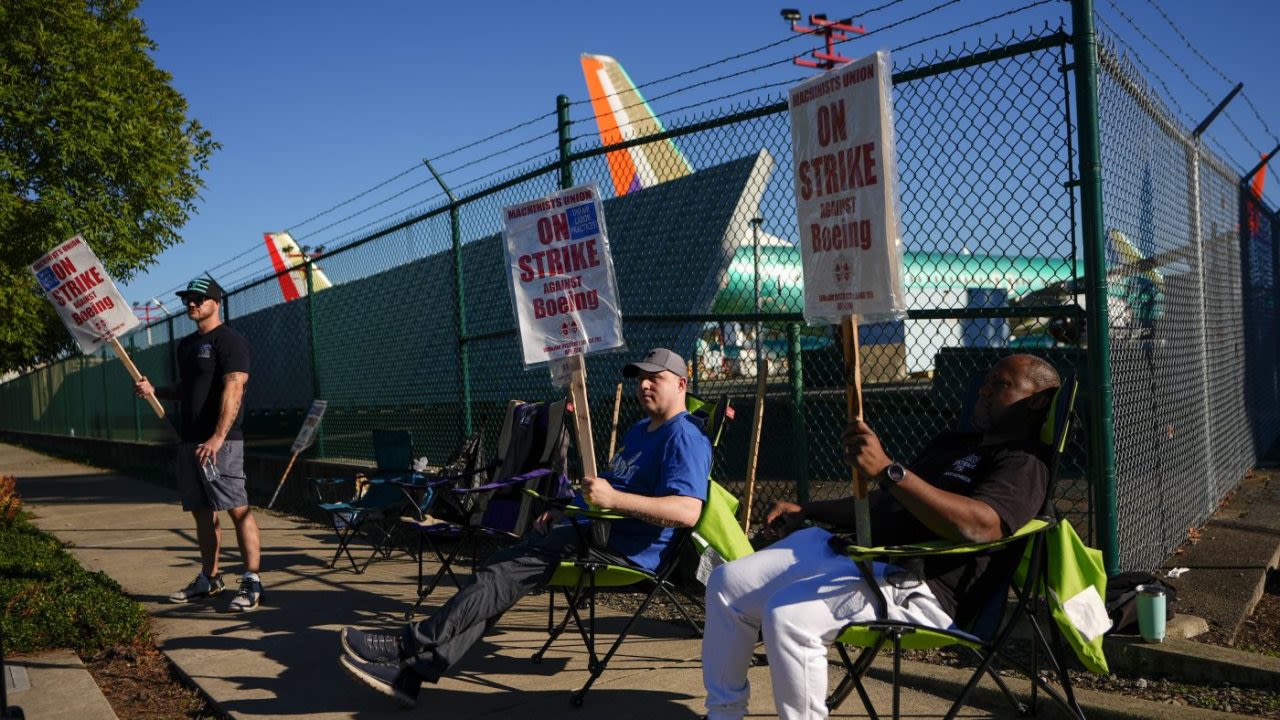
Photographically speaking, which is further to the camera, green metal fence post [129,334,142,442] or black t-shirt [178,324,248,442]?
green metal fence post [129,334,142,442]

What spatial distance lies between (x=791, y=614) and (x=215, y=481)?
425 cm

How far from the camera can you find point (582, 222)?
4.85m

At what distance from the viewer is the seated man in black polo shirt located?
10.3 ft

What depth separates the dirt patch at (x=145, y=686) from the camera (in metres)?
4.55

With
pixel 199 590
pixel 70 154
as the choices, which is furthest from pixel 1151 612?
pixel 70 154

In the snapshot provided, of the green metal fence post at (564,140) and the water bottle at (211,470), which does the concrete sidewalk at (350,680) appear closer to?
the water bottle at (211,470)

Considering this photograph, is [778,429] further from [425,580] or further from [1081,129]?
[1081,129]

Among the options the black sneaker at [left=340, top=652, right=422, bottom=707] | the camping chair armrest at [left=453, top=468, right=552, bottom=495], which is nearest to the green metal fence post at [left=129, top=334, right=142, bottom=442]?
the camping chair armrest at [left=453, top=468, right=552, bottom=495]

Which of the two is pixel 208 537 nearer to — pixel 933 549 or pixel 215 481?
pixel 215 481

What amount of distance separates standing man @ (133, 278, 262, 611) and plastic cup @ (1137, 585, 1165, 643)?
15.1ft

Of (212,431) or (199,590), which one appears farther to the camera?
(199,590)

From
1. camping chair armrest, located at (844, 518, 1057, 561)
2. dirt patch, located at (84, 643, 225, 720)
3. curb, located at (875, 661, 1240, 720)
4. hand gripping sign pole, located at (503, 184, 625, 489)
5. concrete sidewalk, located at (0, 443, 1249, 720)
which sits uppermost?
hand gripping sign pole, located at (503, 184, 625, 489)

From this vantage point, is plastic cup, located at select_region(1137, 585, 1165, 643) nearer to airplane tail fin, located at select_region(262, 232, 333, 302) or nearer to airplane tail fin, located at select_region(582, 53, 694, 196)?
airplane tail fin, located at select_region(582, 53, 694, 196)

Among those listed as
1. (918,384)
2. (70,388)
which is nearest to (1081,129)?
(918,384)
